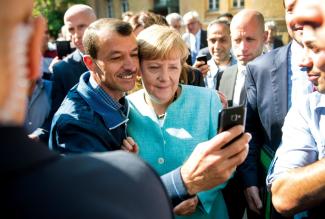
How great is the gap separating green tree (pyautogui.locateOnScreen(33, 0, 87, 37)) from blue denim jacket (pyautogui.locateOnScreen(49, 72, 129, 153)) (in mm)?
20984

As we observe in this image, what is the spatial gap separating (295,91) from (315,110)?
742mm

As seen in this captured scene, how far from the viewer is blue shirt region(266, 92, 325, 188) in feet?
5.59

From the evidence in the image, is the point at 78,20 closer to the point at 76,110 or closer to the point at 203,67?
the point at 203,67

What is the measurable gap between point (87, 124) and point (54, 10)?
2323cm

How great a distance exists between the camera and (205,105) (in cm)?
218

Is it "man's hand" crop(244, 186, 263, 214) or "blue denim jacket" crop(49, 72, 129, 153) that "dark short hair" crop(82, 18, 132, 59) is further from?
"man's hand" crop(244, 186, 263, 214)

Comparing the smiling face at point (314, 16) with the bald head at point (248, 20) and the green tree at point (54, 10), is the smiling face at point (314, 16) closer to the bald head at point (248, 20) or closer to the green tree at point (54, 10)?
the bald head at point (248, 20)

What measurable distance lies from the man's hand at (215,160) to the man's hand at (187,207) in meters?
Answer: 0.37

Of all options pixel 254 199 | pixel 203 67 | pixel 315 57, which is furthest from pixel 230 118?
pixel 203 67

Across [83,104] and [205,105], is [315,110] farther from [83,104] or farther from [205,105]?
[83,104]

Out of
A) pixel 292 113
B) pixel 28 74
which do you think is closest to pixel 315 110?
pixel 292 113

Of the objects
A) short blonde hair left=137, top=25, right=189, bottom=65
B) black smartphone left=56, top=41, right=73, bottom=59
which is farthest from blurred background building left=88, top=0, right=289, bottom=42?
short blonde hair left=137, top=25, right=189, bottom=65

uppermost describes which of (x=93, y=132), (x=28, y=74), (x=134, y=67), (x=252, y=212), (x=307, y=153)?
(x=28, y=74)

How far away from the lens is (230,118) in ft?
4.84
